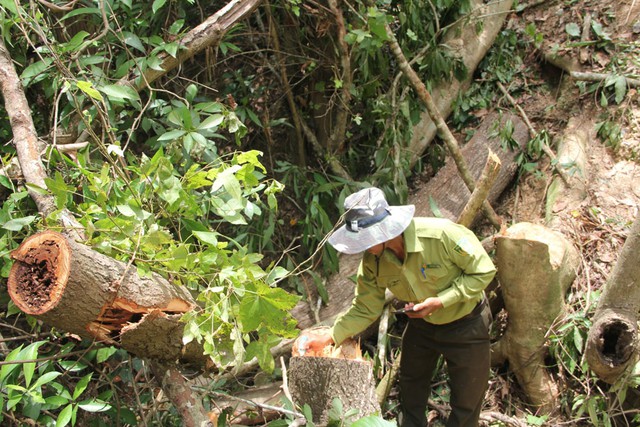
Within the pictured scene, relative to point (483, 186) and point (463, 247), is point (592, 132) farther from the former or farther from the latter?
point (463, 247)

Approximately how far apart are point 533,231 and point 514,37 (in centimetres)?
285

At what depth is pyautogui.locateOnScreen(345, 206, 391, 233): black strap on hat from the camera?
309 cm

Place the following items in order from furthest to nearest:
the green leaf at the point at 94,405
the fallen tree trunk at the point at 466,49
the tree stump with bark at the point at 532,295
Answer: the fallen tree trunk at the point at 466,49, the tree stump with bark at the point at 532,295, the green leaf at the point at 94,405

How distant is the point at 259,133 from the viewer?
536 centimetres

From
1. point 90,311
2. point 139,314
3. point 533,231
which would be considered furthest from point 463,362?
point 90,311

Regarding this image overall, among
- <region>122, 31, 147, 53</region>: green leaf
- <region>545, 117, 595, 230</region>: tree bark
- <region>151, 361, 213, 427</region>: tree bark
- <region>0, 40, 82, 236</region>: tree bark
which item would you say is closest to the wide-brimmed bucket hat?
<region>151, 361, 213, 427</region>: tree bark

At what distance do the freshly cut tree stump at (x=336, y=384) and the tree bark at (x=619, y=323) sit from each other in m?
1.44

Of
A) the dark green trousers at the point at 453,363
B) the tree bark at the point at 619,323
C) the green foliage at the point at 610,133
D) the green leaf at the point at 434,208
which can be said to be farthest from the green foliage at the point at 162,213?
the green foliage at the point at 610,133

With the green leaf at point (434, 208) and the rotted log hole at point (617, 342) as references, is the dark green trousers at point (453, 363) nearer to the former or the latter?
the rotted log hole at point (617, 342)

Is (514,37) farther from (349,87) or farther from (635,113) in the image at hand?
(349,87)

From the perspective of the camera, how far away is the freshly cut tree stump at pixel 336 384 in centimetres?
316

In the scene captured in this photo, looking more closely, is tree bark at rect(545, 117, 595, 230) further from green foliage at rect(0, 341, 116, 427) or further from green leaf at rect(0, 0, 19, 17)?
green leaf at rect(0, 0, 19, 17)

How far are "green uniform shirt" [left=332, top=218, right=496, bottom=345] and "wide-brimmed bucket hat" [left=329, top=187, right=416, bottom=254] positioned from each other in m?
0.17

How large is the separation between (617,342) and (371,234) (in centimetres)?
174
